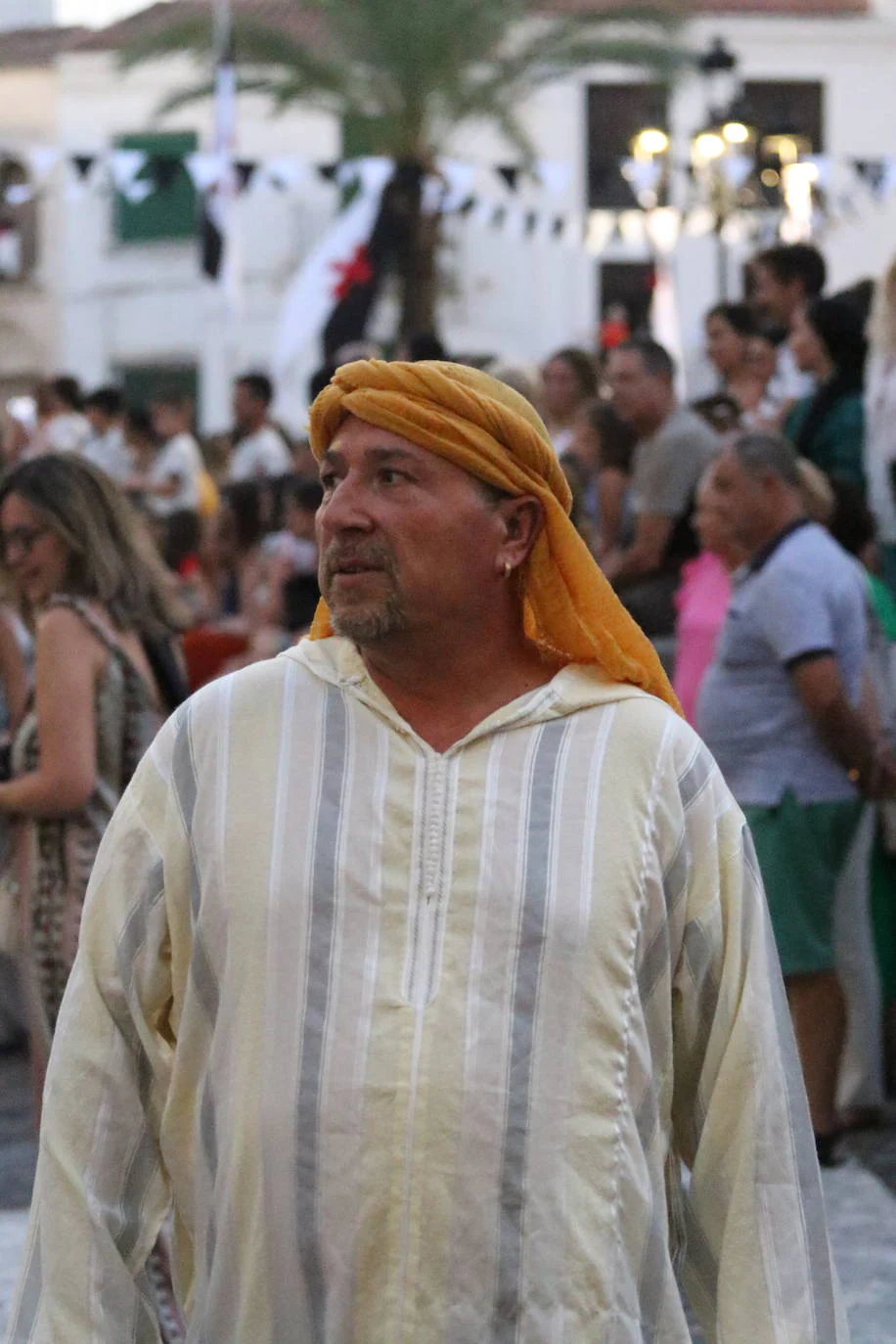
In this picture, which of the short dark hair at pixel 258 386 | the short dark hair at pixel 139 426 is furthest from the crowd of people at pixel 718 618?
the short dark hair at pixel 139 426

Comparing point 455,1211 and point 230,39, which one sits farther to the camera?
point 230,39

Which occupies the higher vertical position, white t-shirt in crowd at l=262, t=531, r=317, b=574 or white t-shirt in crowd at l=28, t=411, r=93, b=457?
white t-shirt in crowd at l=262, t=531, r=317, b=574

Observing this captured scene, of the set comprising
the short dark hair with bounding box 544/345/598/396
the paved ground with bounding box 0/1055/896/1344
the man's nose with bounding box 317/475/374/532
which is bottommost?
the paved ground with bounding box 0/1055/896/1344

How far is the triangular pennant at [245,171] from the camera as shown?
19281 mm

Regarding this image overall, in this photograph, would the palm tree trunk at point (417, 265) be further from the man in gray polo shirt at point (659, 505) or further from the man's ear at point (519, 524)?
the man's ear at point (519, 524)

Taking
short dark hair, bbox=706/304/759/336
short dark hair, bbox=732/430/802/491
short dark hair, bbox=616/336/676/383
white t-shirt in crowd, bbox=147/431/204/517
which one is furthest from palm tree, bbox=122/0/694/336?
A: short dark hair, bbox=732/430/802/491

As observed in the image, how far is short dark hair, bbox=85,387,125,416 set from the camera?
15867 mm

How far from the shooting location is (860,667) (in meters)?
6.18

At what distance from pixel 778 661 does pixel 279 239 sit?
34839mm

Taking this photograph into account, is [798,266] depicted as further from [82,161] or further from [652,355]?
[82,161]

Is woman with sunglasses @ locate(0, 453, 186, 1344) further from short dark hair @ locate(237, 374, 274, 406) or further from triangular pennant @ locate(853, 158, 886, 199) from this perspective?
triangular pennant @ locate(853, 158, 886, 199)

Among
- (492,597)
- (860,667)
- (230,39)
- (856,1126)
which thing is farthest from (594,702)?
(230,39)

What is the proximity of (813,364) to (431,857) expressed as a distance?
581 cm

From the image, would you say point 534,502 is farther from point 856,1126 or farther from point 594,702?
point 856,1126
